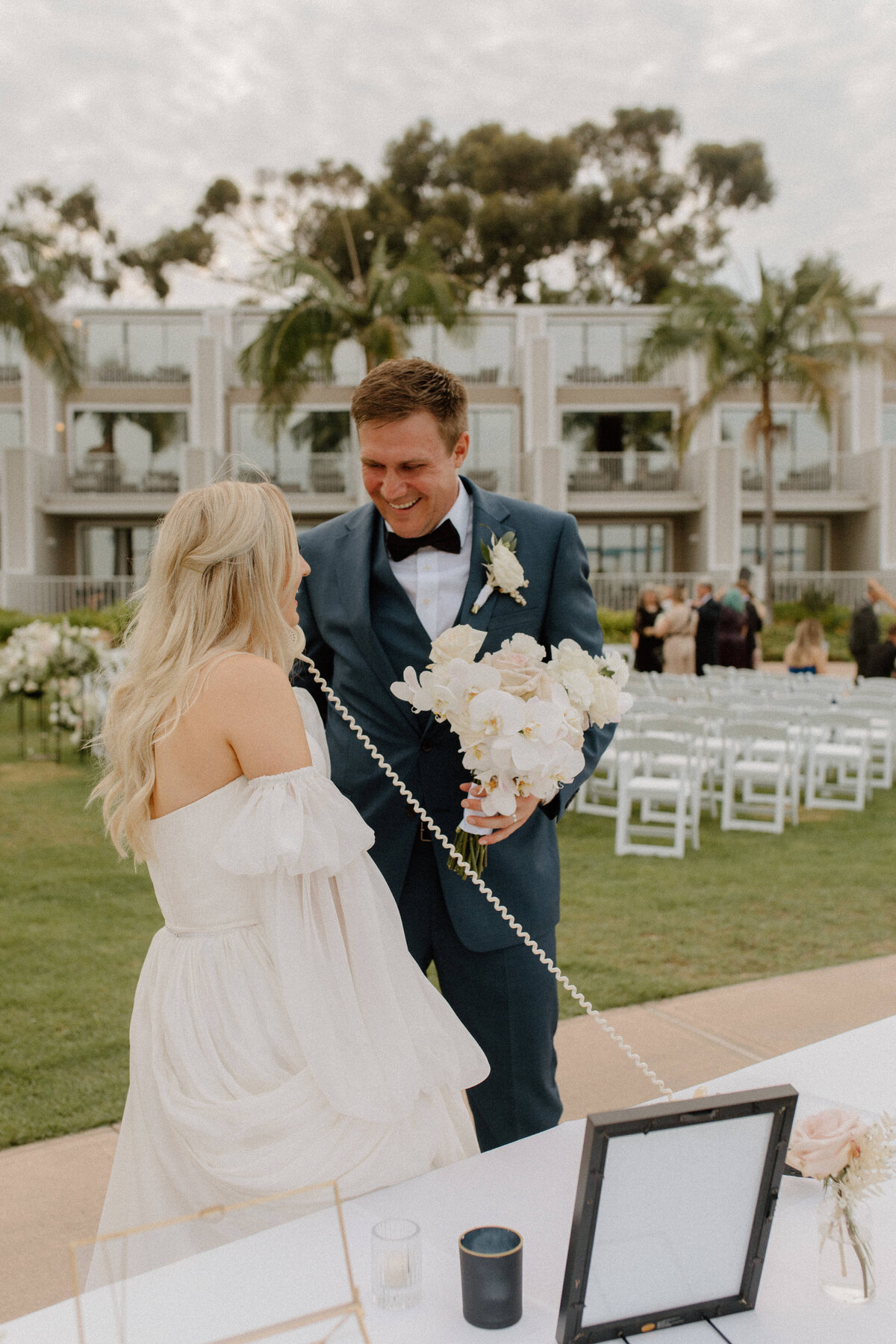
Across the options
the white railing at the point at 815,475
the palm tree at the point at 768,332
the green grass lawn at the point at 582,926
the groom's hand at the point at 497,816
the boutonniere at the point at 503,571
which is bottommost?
the green grass lawn at the point at 582,926

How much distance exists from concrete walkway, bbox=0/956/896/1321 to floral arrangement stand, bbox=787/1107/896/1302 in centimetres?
219

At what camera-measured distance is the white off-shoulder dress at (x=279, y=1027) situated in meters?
1.91

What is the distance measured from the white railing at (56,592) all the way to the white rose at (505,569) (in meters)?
28.1

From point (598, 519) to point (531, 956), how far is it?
3169 cm

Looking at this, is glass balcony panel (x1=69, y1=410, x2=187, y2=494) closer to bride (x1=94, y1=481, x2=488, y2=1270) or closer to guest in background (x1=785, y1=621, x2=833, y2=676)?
guest in background (x1=785, y1=621, x2=833, y2=676)

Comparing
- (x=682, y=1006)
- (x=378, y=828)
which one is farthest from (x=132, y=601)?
(x=682, y=1006)

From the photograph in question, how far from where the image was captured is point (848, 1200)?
1482mm

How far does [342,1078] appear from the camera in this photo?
6.30 feet

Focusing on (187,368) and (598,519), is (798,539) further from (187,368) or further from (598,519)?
(187,368)

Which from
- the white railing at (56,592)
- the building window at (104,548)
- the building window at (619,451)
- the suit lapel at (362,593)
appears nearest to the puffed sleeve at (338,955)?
the suit lapel at (362,593)

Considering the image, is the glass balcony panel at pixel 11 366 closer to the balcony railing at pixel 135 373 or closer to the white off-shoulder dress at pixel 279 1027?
the balcony railing at pixel 135 373

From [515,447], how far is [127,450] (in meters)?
11.8

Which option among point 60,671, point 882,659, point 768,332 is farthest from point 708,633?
point 768,332

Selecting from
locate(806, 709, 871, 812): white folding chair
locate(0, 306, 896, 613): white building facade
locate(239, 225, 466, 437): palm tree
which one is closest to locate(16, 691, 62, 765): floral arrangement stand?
locate(806, 709, 871, 812): white folding chair
